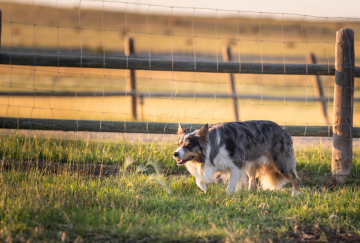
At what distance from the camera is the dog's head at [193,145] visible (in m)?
4.19

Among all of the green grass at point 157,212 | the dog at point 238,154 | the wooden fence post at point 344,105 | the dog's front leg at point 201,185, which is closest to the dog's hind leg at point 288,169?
the dog at point 238,154

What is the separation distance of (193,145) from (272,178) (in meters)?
1.51

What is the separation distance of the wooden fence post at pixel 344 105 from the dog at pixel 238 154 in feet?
3.10

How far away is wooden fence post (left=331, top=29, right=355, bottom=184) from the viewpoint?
5.14 metres

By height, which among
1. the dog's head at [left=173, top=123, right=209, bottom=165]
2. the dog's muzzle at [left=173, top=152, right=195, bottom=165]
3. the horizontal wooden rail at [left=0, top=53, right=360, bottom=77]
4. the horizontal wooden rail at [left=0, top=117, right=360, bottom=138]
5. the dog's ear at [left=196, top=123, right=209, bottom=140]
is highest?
the horizontal wooden rail at [left=0, top=53, right=360, bottom=77]

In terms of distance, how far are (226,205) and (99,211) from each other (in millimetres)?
1464

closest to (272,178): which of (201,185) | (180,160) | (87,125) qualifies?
(201,185)

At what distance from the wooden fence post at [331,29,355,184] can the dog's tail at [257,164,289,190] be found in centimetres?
103

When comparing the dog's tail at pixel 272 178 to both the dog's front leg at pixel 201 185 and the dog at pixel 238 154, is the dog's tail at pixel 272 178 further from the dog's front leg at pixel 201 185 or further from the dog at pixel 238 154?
Answer: the dog's front leg at pixel 201 185

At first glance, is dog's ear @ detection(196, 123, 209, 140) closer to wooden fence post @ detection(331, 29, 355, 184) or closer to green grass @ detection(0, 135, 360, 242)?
green grass @ detection(0, 135, 360, 242)

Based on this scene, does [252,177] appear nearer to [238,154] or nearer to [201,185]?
[238,154]

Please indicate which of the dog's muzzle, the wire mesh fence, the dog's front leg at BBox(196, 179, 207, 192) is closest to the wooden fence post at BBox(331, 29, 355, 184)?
the wire mesh fence

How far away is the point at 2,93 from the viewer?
1101 centimetres

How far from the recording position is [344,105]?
5.14 meters
